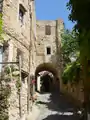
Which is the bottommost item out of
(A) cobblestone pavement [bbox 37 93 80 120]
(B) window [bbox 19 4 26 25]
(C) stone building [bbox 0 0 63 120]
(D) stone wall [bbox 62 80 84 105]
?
(A) cobblestone pavement [bbox 37 93 80 120]

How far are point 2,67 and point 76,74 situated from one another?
14.6ft

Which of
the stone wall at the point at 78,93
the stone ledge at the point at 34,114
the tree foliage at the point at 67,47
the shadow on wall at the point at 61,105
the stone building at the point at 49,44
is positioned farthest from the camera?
the stone building at the point at 49,44

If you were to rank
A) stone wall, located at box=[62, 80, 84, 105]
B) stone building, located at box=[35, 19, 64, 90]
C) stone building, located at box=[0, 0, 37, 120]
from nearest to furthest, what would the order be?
stone building, located at box=[0, 0, 37, 120], stone wall, located at box=[62, 80, 84, 105], stone building, located at box=[35, 19, 64, 90]

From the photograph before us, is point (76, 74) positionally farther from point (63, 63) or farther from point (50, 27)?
point (50, 27)

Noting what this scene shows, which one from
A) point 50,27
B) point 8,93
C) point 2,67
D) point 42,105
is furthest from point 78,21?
point 50,27

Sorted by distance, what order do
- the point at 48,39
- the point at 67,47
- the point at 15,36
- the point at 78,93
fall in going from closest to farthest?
the point at 15,36, the point at 78,93, the point at 67,47, the point at 48,39

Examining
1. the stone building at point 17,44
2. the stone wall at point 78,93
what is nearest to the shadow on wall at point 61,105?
the stone wall at point 78,93

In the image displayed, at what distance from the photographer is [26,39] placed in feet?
58.5

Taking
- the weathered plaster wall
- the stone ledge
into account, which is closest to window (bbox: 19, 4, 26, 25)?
the weathered plaster wall

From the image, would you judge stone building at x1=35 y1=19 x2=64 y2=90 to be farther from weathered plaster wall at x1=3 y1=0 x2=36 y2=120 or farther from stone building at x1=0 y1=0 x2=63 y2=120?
weathered plaster wall at x1=3 y1=0 x2=36 y2=120

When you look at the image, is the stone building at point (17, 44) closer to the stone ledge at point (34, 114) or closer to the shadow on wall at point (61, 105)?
the stone ledge at point (34, 114)

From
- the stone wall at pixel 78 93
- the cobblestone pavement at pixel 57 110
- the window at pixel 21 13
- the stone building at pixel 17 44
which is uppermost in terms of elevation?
the window at pixel 21 13

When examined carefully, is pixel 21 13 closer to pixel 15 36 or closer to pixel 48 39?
pixel 15 36

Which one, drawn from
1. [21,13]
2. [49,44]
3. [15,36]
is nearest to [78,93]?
[15,36]
